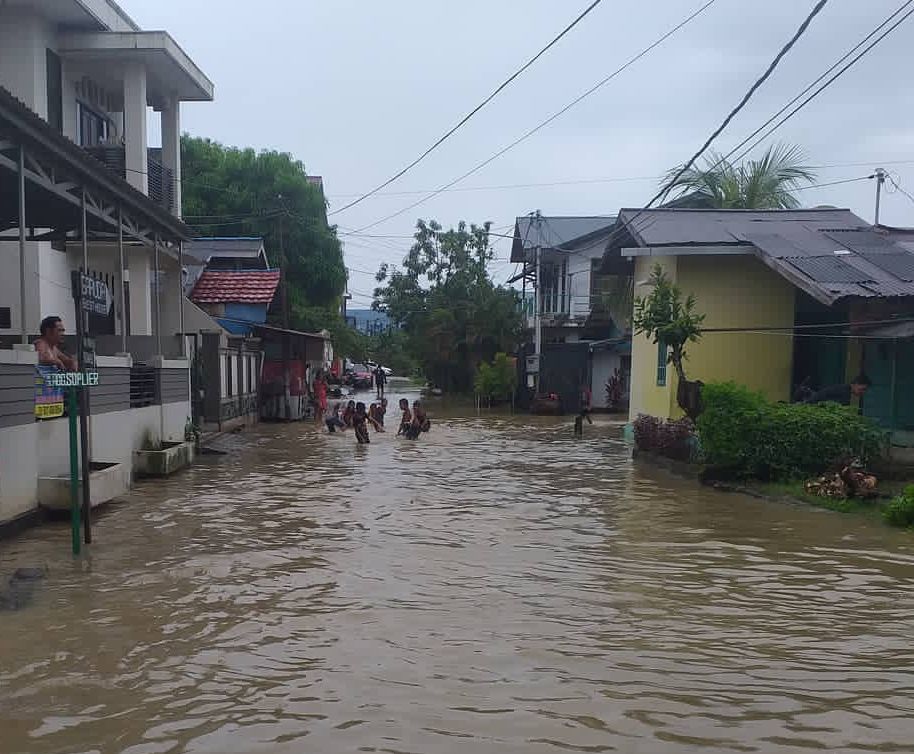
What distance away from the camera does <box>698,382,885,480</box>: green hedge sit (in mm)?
12438

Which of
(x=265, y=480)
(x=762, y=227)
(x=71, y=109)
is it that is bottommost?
(x=265, y=480)

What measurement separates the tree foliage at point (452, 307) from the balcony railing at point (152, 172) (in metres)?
19.3

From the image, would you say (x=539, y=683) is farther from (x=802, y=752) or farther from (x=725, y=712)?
(x=802, y=752)

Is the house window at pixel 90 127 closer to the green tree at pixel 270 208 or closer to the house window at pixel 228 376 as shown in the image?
the house window at pixel 228 376

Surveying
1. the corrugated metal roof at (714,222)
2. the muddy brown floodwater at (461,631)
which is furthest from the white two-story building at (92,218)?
the corrugated metal roof at (714,222)

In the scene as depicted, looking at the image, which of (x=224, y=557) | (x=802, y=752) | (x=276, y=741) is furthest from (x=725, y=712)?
(x=224, y=557)

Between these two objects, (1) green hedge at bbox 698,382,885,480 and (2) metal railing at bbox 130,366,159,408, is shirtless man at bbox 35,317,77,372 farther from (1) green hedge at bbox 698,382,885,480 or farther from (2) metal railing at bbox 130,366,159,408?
(1) green hedge at bbox 698,382,885,480

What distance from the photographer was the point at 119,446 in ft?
42.1

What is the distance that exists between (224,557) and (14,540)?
7.95 feet

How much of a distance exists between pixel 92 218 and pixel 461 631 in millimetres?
10710

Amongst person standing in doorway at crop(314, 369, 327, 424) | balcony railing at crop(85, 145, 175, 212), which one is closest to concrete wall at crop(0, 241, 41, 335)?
balcony railing at crop(85, 145, 175, 212)

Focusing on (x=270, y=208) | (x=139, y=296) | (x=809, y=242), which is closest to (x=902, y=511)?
(x=809, y=242)

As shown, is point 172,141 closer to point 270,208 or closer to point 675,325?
point 675,325

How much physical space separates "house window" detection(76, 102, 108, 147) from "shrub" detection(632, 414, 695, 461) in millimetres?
14468
